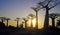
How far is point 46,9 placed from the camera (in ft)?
135

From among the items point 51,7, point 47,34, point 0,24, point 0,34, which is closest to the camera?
point 47,34

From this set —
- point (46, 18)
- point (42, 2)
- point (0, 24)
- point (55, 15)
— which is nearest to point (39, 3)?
point (42, 2)

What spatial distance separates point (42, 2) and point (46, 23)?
183 inches

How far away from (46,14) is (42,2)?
109 inches

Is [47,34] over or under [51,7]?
under

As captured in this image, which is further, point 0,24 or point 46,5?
point 0,24

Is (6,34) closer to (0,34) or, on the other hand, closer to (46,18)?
(0,34)

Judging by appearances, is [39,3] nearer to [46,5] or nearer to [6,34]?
[46,5]

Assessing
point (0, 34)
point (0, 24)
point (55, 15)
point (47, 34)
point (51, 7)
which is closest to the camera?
point (47, 34)

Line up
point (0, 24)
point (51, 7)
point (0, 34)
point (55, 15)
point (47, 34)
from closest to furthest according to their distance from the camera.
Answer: point (47, 34)
point (0, 34)
point (51, 7)
point (55, 15)
point (0, 24)

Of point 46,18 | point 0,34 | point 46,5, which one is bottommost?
point 0,34

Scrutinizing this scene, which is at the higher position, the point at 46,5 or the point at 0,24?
the point at 46,5

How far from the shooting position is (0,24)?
206 feet

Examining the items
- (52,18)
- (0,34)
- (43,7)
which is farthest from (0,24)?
(0,34)
